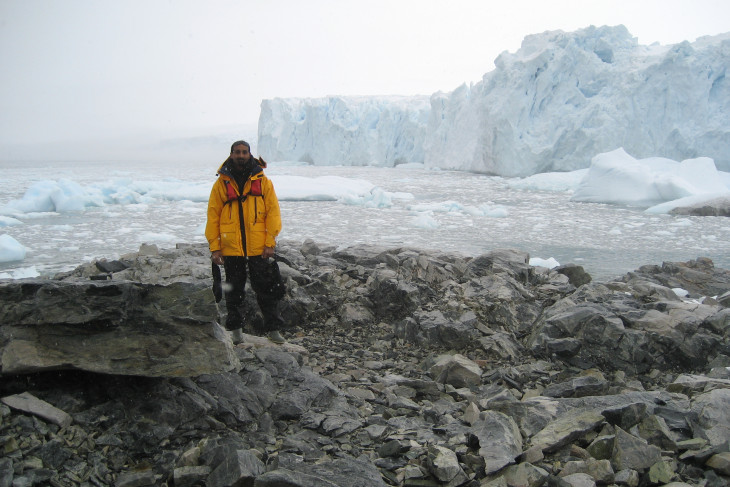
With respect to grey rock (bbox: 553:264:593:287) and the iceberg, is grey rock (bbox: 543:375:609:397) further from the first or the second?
the iceberg

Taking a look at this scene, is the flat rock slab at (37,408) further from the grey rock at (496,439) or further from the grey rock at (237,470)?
the grey rock at (496,439)

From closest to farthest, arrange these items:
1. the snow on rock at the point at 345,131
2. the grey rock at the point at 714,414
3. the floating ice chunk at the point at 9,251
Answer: the grey rock at the point at 714,414, the floating ice chunk at the point at 9,251, the snow on rock at the point at 345,131

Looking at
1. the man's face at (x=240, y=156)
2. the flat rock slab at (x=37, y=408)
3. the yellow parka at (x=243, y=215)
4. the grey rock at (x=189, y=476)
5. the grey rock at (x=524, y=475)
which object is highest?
the man's face at (x=240, y=156)

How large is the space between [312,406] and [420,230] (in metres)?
8.66

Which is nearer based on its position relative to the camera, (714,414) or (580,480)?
(580,480)

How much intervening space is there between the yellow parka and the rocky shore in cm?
58

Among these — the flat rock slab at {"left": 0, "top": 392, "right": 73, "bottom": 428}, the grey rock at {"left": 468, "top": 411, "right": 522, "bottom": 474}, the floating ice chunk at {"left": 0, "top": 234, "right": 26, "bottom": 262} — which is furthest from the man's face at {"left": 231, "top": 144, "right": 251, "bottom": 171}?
the floating ice chunk at {"left": 0, "top": 234, "right": 26, "bottom": 262}

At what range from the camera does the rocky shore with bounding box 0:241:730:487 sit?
71.4 inches

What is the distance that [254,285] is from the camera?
131 inches

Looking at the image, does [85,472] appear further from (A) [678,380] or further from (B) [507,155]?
(B) [507,155]

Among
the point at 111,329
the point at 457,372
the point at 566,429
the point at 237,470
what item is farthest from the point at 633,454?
the point at 111,329

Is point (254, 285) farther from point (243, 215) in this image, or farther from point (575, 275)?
point (575, 275)

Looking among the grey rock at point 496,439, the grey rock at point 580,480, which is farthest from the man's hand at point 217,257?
the grey rock at point 580,480

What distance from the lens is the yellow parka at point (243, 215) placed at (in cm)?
298
